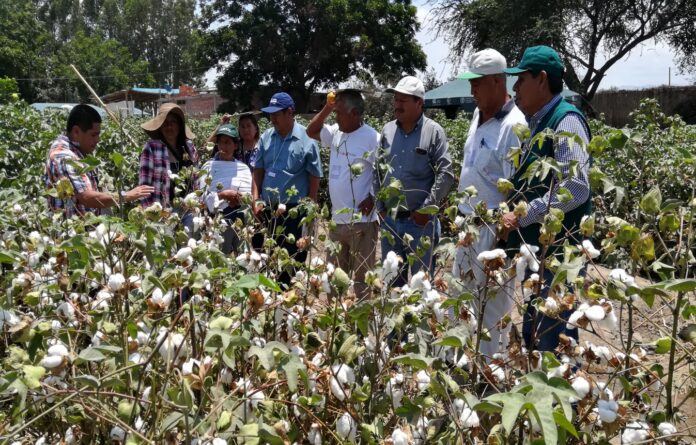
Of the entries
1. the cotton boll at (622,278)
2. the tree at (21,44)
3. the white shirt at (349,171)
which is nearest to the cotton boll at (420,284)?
the cotton boll at (622,278)

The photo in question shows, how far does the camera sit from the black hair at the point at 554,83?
2.79 meters

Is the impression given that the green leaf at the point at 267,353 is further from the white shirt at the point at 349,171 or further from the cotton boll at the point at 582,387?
the white shirt at the point at 349,171

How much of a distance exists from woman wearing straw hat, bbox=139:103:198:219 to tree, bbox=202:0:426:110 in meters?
29.4

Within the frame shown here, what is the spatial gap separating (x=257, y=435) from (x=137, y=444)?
0.74 ft

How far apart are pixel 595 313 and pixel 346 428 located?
568mm

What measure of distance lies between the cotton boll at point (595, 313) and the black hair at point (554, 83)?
1.69 m

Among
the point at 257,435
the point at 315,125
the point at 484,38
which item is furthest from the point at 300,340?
the point at 484,38

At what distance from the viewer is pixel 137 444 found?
127 centimetres

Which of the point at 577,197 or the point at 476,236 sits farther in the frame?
the point at 577,197

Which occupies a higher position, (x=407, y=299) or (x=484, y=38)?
(x=484, y=38)

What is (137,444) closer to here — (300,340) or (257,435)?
(257,435)

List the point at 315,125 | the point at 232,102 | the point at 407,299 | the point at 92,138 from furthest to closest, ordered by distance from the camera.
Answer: the point at 232,102 < the point at 315,125 < the point at 92,138 < the point at 407,299

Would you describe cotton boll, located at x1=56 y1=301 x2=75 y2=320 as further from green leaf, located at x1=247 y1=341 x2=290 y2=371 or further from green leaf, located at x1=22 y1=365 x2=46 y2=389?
green leaf, located at x1=247 y1=341 x2=290 y2=371

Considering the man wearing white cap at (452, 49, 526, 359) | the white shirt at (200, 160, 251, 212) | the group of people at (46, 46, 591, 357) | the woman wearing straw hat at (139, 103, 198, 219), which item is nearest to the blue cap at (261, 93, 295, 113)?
the group of people at (46, 46, 591, 357)
